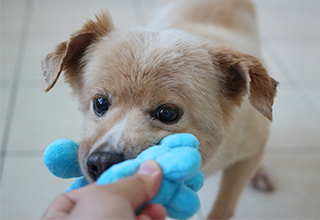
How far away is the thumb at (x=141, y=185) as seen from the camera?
1.89 feet

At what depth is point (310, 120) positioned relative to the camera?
102 inches

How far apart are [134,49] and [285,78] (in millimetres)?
2394

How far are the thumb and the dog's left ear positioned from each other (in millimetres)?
581

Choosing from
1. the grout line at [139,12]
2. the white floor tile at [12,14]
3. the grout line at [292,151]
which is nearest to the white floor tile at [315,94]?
the grout line at [292,151]

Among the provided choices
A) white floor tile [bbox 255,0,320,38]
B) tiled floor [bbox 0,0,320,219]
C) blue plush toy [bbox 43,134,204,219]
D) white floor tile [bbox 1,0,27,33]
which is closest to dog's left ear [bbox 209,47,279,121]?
blue plush toy [bbox 43,134,204,219]

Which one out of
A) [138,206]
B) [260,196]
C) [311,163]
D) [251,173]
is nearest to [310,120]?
[311,163]

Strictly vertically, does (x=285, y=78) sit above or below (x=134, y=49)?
below

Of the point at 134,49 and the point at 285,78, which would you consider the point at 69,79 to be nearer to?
the point at 134,49

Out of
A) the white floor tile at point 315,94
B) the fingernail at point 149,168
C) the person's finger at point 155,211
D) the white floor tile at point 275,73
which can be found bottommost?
the white floor tile at point 315,94

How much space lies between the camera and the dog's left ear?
109 centimetres

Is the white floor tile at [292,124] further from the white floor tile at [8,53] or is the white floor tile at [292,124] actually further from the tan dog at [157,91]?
the white floor tile at [8,53]

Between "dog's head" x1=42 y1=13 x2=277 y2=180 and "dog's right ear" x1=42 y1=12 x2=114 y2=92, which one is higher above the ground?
"dog's right ear" x1=42 y1=12 x2=114 y2=92

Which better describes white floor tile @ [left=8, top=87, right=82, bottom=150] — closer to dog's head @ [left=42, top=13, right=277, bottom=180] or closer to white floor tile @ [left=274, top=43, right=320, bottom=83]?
dog's head @ [left=42, top=13, right=277, bottom=180]

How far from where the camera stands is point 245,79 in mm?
1110
